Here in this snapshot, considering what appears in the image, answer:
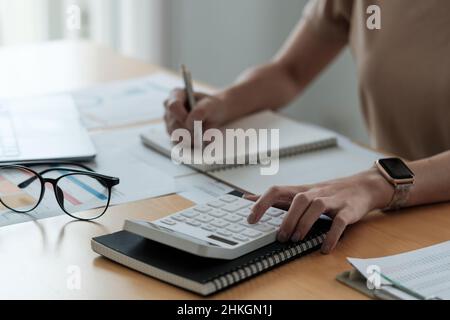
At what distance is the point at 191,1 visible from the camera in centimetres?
301

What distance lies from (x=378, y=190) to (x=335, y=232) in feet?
0.45

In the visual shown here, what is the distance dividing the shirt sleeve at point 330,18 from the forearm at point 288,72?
18 mm

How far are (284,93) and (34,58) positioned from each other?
27.2 inches

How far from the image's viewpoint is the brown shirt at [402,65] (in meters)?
1.45

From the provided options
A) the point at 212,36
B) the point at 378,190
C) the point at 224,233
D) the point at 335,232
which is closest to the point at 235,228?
the point at 224,233

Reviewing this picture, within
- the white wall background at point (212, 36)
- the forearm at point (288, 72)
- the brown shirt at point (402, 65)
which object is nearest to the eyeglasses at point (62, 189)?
the forearm at point (288, 72)

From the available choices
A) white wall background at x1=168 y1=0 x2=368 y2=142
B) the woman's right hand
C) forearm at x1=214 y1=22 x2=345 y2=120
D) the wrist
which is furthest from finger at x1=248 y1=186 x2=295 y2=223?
white wall background at x1=168 y1=0 x2=368 y2=142

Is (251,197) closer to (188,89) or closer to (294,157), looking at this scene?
(294,157)

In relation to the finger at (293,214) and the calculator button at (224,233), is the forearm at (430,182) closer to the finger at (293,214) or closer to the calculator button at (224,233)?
the finger at (293,214)

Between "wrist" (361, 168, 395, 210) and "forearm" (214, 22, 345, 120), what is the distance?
49cm

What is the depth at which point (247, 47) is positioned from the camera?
125 inches

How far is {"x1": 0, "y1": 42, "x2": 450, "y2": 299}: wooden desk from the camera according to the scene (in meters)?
0.89

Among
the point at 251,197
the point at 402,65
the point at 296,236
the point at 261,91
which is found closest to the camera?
the point at 296,236
